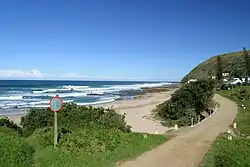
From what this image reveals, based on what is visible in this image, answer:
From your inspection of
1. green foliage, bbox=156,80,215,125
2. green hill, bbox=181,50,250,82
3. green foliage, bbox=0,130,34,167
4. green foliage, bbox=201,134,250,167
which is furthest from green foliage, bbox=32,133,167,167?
green hill, bbox=181,50,250,82

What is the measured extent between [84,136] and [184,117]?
49.0 ft

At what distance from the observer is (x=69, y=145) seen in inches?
390

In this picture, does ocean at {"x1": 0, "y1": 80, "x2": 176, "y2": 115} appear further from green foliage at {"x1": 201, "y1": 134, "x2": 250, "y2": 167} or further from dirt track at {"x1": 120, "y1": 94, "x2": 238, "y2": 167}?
green foliage at {"x1": 201, "y1": 134, "x2": 250, "y2": 167}

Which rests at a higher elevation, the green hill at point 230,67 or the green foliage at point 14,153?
the green hill at point 230,67

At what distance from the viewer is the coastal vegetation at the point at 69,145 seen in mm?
8664

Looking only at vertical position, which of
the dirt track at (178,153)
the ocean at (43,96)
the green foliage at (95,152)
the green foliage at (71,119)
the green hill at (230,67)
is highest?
the green hill at (230,67)

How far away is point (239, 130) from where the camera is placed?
739 inches

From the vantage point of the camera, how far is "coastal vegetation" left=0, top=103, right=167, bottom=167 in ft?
28.4

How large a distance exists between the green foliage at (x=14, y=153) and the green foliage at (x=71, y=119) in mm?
3260

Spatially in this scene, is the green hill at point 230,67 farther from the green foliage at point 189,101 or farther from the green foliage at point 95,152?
the green foliage at point 95,152

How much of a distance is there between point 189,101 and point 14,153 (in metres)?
19.9

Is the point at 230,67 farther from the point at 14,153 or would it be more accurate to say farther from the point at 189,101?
the point at 14,153

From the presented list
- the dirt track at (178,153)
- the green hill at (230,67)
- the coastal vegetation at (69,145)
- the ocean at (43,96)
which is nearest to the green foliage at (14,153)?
the coastal vegetation at (69,145)

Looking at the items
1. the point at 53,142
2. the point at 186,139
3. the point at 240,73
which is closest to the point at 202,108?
the point at 186,139
